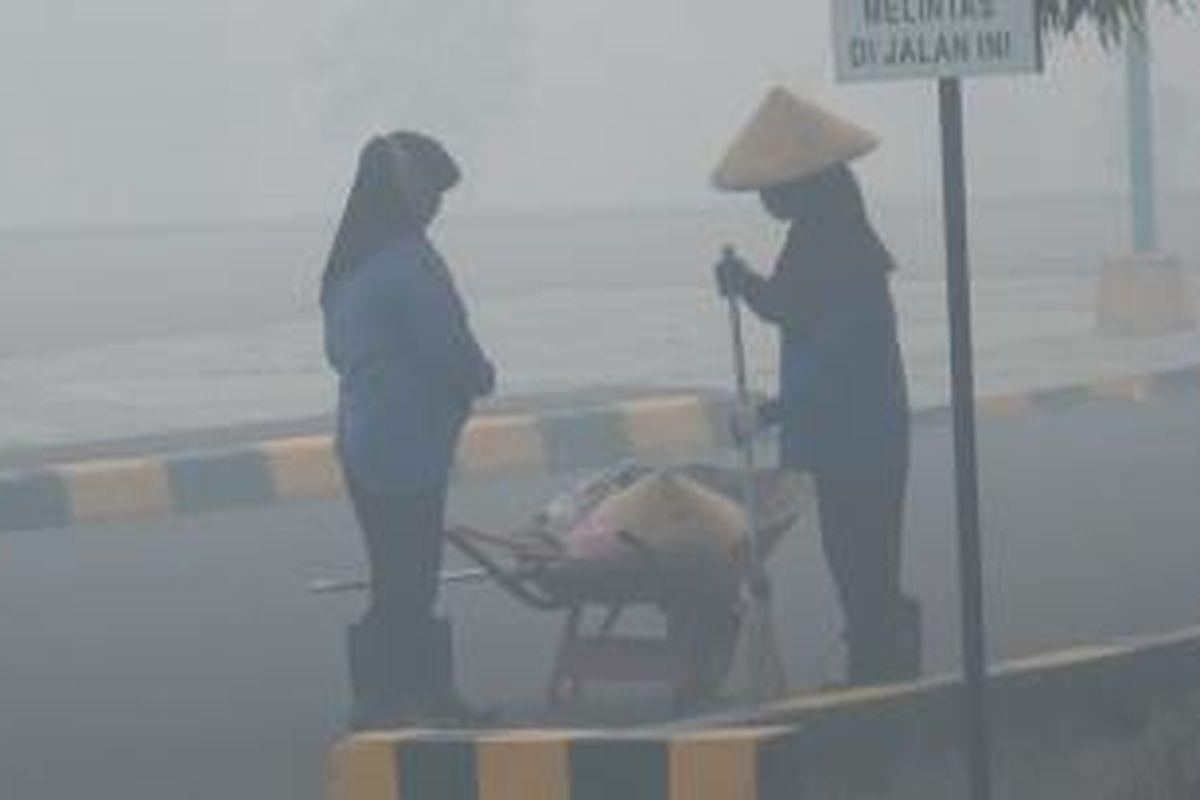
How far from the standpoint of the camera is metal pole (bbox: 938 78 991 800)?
6.54 meters

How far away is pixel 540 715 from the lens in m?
9.61

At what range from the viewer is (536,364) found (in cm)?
2227

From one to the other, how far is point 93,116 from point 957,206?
2312 inches

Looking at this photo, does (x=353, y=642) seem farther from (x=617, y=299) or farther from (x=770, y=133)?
(x=617, y=299)

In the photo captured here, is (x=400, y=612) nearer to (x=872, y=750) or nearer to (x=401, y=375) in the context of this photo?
(x=401, y=375)

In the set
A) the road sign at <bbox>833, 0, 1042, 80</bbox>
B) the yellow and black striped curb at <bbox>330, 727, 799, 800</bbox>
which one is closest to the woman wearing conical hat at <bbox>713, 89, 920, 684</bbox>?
the yellow and black striped curb at <bbox>330, 727, 799, 800</bbox>

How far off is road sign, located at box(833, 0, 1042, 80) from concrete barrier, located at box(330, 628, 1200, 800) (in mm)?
1501

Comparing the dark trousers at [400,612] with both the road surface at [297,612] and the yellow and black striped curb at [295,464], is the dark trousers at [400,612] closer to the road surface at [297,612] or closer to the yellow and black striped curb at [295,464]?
the road surface at [297,612]

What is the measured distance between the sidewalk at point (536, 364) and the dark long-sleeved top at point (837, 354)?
825 centimetres

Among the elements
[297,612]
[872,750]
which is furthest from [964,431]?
[297,612]

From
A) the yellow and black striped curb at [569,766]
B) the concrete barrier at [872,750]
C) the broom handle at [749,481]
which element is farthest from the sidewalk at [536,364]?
the concrete barrier at [872,750]

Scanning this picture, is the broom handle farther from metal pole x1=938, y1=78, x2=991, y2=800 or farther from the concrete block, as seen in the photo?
the concrete block

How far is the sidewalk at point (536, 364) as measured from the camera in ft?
60.9

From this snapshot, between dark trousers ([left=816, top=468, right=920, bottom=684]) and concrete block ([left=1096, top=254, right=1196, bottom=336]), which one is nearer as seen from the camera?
dark trousers ([left=816, top=468, right=920, bottom=684])
